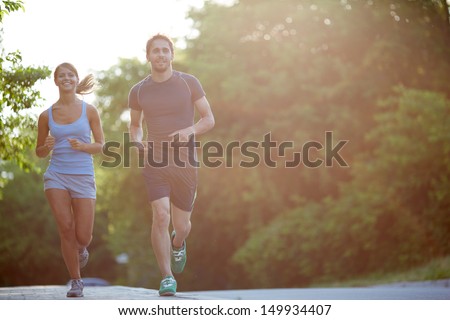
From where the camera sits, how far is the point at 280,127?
2739 centimetres

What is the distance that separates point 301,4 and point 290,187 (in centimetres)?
584

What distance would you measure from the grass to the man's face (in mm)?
12047

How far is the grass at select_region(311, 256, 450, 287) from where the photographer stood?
19.8 meters

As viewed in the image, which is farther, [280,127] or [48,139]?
[280,127]

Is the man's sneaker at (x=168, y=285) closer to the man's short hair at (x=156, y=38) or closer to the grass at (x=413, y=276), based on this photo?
the man's short hair at (x=156, y=38)

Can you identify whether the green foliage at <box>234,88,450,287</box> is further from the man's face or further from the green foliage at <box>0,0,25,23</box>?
the man's face

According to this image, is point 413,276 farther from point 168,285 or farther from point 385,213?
point 168,285

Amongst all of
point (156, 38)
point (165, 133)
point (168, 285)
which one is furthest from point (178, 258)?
point (156, 38)

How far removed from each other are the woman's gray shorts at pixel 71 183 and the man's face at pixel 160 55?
124 centimetres

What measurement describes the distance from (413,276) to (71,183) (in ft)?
46.8

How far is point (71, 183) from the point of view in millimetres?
8039

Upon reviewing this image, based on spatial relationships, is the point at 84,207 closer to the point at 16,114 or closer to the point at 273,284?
the point at 16,114

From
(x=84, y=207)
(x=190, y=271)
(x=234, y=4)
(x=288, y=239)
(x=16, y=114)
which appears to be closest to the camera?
(x=84, y=207)

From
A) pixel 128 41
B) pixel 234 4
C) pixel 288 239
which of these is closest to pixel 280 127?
pixel 288 239
